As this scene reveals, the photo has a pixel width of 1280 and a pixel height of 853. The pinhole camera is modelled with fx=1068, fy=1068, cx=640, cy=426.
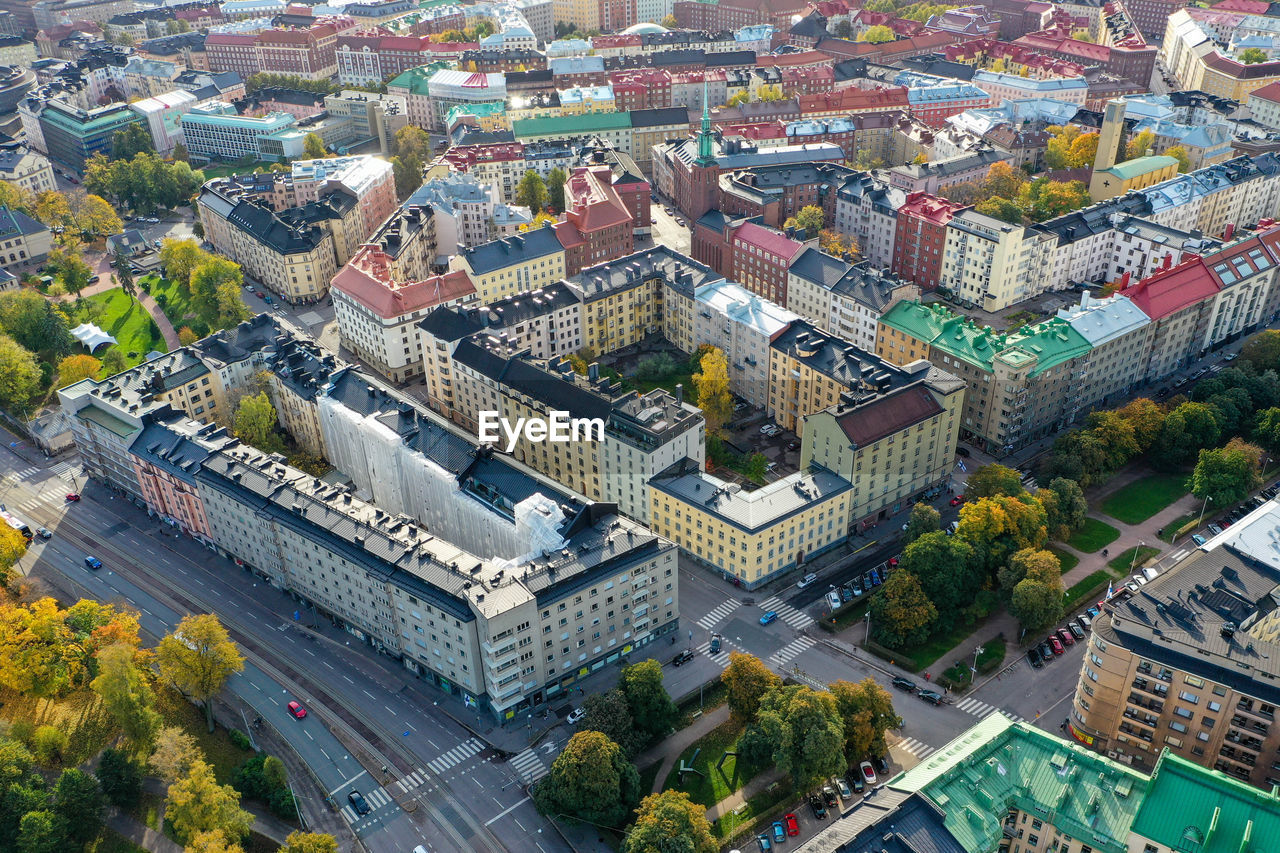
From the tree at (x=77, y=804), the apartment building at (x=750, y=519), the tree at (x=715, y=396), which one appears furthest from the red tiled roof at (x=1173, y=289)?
the tree at (x=77, y=804)

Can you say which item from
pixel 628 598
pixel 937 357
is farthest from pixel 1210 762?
pixel 937 357

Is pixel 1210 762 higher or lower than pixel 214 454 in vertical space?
lower

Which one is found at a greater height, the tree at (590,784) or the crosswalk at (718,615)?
the tree at (590,784)

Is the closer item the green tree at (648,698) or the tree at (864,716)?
the tree at (864,716)

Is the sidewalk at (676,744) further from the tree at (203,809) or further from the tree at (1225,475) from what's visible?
the tree at (1225,475)

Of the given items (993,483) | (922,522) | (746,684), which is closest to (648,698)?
(746,684)

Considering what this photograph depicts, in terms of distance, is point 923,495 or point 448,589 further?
point 923,495

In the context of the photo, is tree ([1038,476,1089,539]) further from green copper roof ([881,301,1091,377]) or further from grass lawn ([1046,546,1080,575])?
green copper roof ([881,301,1091,377])

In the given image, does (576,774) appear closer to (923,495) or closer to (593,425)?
(593,425)
